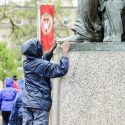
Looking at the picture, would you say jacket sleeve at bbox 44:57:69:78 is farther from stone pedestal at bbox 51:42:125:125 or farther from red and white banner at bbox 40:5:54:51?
red and white banner at bbox 40:5:54:51

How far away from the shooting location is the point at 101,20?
26.1ft

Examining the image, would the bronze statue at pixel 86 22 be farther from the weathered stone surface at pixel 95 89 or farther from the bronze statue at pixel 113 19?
the weathered stone surface at pixel 95 89

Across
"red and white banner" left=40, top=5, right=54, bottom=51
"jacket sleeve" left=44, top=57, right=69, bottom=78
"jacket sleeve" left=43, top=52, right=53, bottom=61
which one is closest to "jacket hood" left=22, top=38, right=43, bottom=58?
"jacket sleeve" left=43, top=52, right=53, bottom=61

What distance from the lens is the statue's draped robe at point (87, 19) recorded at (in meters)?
7.73

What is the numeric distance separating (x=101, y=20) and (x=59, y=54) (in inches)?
31.7

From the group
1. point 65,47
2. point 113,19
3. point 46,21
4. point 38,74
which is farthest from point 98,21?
point 46,21

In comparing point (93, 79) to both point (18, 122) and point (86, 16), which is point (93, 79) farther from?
point (18, 122)

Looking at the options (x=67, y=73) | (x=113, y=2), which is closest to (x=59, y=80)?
(x=67, y=73)

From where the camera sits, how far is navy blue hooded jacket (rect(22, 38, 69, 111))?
23.5ft

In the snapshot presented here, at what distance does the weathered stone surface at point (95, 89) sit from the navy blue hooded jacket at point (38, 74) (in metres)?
0.19

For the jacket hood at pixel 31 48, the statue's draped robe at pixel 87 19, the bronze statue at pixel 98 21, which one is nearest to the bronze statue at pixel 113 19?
the bronze statue at pixel 98 21

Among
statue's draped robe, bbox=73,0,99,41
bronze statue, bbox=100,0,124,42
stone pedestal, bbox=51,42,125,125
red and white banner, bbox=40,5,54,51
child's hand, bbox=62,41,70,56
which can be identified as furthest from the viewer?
red and white banner, bbox=40,5,54,51

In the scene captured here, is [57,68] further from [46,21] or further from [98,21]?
[46,21]

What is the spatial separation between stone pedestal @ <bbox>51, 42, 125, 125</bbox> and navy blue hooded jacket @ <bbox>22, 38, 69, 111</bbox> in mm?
190
